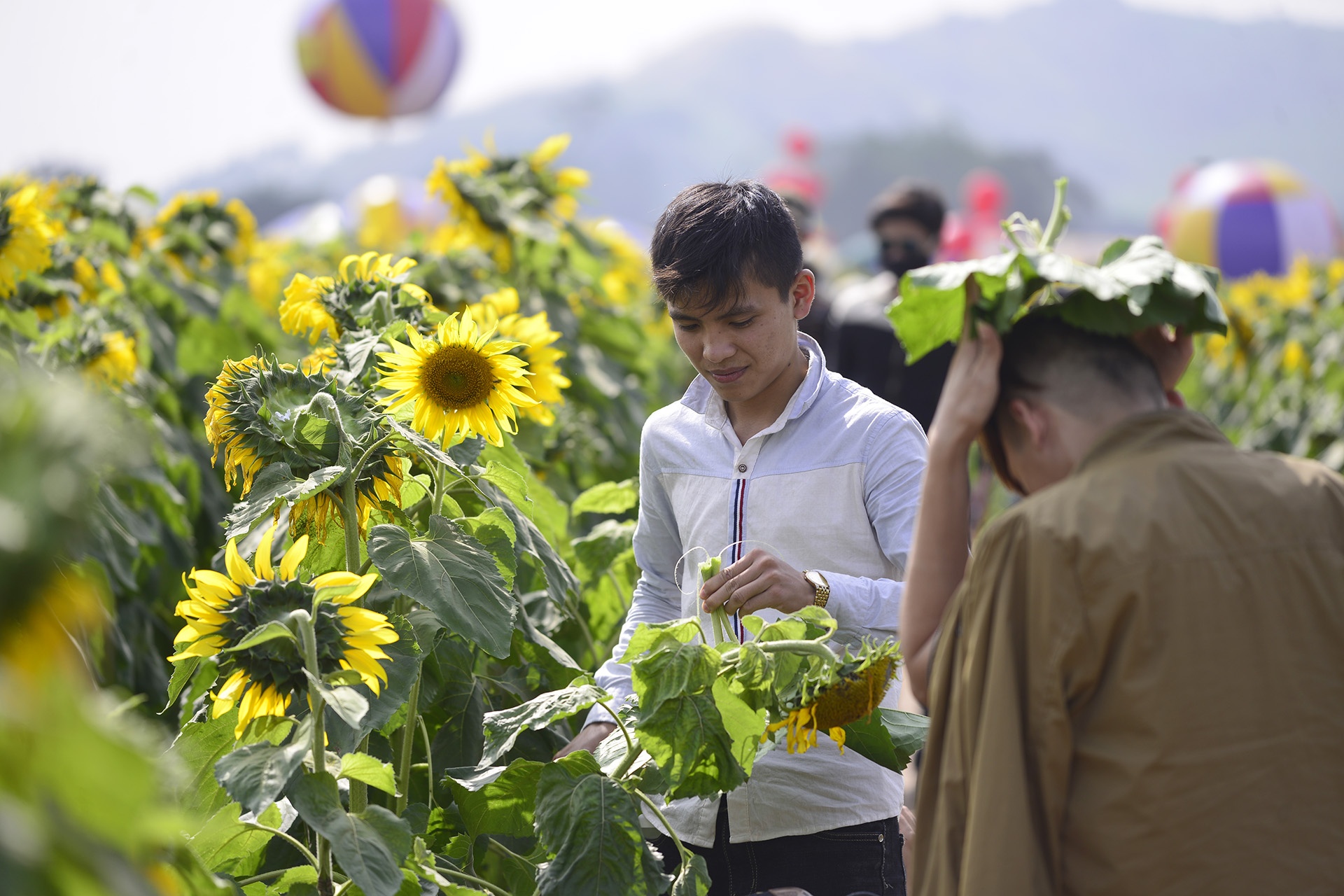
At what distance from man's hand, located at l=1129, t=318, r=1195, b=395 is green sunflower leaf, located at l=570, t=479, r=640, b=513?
53.2 inches

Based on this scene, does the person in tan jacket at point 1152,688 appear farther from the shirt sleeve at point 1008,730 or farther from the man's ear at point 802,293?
the man's ear at point 802,293

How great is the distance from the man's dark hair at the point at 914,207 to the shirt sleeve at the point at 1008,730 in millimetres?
4071

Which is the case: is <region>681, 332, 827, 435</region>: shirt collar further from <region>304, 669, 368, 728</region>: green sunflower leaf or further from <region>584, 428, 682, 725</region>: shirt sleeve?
<region>304, 669, 368, 728</region>: green sunflower leaf

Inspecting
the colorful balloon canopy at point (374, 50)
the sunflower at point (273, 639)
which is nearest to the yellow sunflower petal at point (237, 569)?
the sunflower at point (273, 639)

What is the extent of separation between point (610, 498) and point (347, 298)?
25.7 inches

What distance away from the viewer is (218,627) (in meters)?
1.53

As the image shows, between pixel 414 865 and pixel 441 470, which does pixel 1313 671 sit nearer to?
pixel 414 865

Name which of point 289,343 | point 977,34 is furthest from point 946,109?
point 289,343

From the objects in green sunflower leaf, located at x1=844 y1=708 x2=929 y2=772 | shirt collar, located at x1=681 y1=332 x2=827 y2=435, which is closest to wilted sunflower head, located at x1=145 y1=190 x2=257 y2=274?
shirt collar, located at x1=681 y1=332 x2=827 y2=435

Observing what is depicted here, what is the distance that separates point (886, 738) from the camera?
168 centimetres

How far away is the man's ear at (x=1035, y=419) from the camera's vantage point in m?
1.31

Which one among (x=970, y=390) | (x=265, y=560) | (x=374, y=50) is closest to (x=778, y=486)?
(x=970, y=390)

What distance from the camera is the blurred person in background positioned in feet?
16.6

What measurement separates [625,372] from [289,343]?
1347mm
